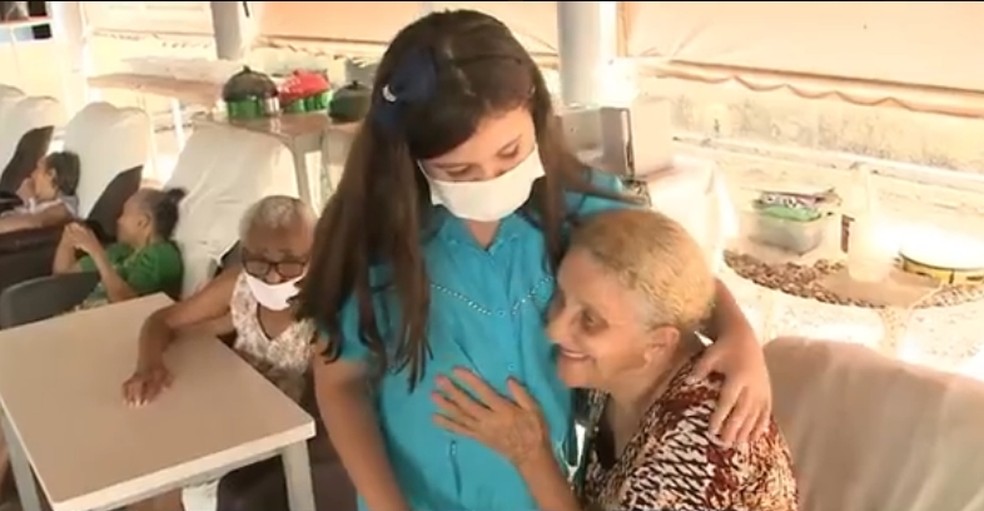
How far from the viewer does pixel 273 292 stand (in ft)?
5.97

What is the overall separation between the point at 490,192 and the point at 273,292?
2.81 ft

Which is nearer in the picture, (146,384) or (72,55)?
(146,384)

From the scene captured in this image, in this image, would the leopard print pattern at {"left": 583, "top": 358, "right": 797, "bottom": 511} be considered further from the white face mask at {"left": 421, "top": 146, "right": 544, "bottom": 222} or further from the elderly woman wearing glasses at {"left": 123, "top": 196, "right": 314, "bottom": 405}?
the elderly woman wearing glasses at {"left": 123, "top": 196, "right": 314, "bottom": 405}

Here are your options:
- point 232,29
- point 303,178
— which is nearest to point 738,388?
point 303,178

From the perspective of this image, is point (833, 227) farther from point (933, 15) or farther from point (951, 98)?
point (933, 15)

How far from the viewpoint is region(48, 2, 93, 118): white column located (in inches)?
74.7

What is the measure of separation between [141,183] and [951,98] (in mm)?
1602

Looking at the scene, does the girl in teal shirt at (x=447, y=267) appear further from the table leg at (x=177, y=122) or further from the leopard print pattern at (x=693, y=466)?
the table leg at (x=177, y=122)

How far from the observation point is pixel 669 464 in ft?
3.23

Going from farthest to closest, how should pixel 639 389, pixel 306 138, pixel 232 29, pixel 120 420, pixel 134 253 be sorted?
pixel 232 29 → pixel 306 138 → pixel 134 253 → pixel 120 420 → pixel 639 389

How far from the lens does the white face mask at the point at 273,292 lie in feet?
5.93

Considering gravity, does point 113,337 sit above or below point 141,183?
below

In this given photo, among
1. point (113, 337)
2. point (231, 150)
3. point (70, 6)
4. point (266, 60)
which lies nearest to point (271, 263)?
point (113, 337)

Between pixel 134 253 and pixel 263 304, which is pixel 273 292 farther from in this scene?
pixel 134 253
